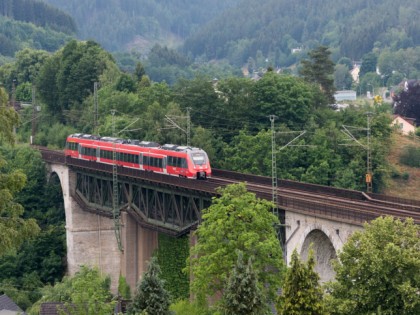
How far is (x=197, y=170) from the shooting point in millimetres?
71750

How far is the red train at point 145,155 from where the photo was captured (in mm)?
72125

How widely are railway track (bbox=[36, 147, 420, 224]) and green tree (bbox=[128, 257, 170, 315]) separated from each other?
36.1 feet

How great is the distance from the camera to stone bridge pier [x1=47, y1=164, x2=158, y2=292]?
266 feet

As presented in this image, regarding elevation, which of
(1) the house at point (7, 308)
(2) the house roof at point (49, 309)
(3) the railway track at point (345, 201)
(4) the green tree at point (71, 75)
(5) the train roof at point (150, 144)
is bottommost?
(1) the house at point (7, 308)

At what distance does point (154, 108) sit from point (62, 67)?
105ft

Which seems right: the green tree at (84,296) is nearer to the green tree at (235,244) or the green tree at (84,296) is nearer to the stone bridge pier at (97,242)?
the stone bridge pier at (97,242)

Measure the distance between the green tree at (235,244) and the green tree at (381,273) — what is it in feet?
26.8

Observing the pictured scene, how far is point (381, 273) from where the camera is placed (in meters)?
39.2

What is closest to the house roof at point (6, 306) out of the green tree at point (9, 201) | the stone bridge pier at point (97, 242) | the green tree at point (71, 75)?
the stone bridge pier at point (97, 242)

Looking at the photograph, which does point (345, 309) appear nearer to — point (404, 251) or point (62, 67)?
point (404, 251)

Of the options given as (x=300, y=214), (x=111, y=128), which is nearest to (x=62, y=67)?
(x=111, y=128)

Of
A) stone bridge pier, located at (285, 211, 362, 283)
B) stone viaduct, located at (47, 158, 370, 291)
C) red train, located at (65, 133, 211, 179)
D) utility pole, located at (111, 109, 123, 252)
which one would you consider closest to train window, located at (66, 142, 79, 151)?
red train, located at (65, 133, 211, 179)

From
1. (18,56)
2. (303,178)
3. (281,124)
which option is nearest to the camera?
(303,178)

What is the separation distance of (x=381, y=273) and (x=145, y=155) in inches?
1605
